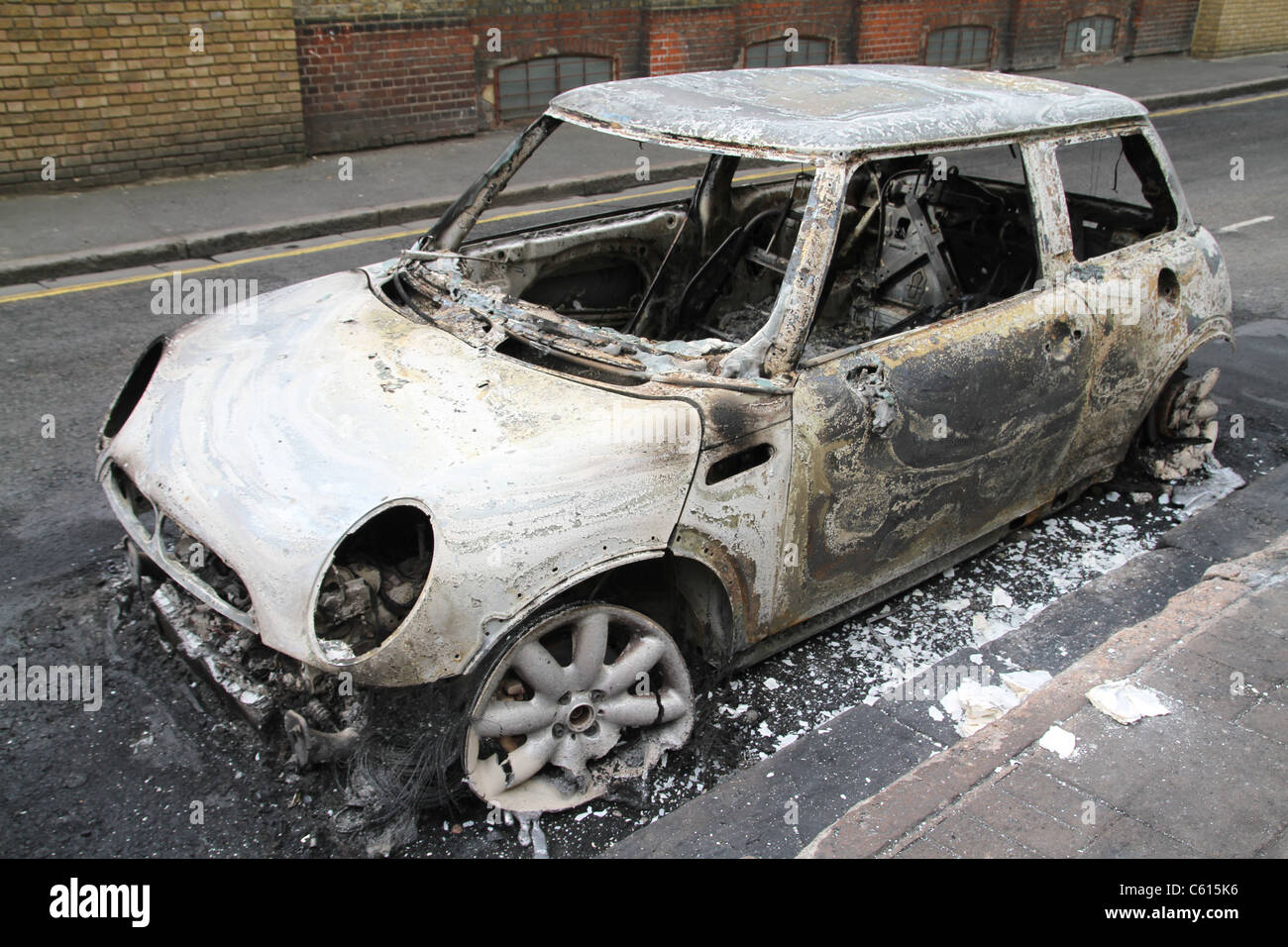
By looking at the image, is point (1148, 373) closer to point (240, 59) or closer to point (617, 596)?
point (617, 596)

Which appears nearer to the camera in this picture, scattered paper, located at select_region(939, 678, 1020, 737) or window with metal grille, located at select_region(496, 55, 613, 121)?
scattered paper, located at select_region(939, 678, 1020, 737)

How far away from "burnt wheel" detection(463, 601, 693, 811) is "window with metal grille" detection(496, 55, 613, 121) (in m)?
9.86

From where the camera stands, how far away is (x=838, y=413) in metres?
3.37

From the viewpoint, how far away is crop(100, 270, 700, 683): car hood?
2.81 m

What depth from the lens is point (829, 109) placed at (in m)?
3.71

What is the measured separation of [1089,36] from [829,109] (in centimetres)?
1524

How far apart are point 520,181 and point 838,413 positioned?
736 centimetres

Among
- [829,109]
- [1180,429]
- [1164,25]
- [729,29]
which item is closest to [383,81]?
[729,29]

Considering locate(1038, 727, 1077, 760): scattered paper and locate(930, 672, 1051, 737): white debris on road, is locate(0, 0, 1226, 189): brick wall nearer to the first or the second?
locate(930, 672, 1051, 737): white debris on road

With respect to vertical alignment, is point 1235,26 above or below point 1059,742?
above

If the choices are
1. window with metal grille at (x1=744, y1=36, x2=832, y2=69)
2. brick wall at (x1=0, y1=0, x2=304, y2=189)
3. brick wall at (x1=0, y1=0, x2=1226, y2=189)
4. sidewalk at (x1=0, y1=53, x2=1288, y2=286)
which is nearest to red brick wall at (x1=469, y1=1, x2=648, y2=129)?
brick wall at (x1=0, y1=0, x2=1226, y2=189)

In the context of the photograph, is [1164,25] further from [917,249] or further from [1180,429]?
[917,249]

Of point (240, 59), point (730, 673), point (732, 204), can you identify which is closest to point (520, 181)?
point (240, 59)

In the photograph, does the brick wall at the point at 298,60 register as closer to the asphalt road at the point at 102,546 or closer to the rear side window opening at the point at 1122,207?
the asphalt road at the point at 102,546
